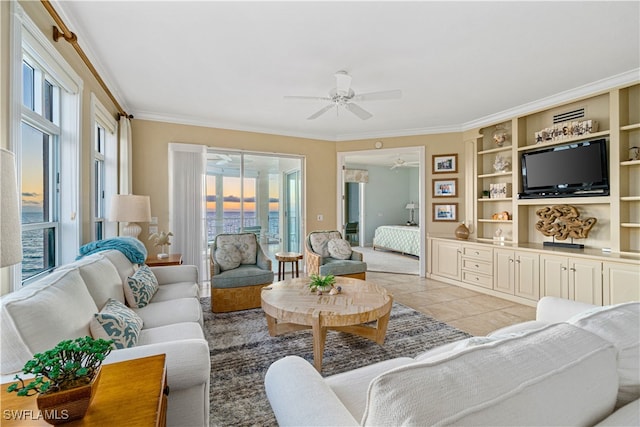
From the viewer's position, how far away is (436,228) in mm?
5371

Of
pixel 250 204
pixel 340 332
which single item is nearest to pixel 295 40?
pixel 340 332

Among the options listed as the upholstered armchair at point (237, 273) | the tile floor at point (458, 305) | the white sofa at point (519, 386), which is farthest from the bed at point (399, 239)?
the white sofa at point (519, 386)

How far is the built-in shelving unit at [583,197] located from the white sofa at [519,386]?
341 centimetres

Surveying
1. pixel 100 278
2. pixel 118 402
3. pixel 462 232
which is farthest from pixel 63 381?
pixel 462 232

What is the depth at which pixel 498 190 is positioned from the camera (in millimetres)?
4641

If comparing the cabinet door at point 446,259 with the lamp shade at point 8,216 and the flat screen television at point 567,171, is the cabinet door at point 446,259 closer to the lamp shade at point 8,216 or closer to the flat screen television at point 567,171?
the flat screen television at point 567,171

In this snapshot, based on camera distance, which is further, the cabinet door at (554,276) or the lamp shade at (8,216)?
the cabinet door at (554,276)

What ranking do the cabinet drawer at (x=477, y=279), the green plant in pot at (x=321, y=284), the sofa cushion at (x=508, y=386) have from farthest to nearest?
the cabinet drawer at (x=477, y=279) < the green plant in pot at (x=321, y=284) < the sofa cushion at (x=508, y=386)

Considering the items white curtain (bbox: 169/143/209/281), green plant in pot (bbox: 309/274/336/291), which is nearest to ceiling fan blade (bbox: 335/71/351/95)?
green plant in pot (bbox: 309/274/336/291)

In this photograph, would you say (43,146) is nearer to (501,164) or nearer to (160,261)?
(160,261)

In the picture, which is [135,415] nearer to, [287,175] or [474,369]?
[474,369]

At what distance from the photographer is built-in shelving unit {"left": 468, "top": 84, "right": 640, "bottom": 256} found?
328 cm

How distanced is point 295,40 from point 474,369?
2639 mm

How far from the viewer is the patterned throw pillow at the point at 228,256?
3746 mm
